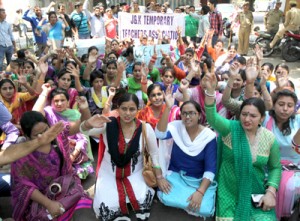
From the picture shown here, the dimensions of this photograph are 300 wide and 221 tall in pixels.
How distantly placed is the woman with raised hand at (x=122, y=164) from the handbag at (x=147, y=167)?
25 mm

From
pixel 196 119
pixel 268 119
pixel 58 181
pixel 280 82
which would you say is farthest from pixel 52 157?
pixel 280 82

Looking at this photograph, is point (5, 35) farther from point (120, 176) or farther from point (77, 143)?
point (120, 176)

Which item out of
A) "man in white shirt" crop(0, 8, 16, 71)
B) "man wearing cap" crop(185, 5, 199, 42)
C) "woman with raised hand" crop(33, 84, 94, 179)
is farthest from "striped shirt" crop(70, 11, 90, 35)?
"woman with raised hand" crop(33, 84, 94, 179)

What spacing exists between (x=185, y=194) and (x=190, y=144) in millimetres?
454

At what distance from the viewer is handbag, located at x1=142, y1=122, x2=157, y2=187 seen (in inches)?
112

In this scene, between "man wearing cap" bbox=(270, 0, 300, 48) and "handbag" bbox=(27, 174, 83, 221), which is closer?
"handbag" bbox=(27, 174, 83, 221)

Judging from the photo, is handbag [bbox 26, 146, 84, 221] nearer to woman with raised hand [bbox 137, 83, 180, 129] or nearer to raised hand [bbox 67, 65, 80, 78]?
woman with raised hand [bbox 137, 83, 180, 129]

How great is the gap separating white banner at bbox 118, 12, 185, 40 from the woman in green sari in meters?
3.52

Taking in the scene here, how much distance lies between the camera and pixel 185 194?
2727 mm

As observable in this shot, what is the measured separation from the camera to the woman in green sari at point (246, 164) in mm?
2543

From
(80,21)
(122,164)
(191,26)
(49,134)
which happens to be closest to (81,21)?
(80,21)

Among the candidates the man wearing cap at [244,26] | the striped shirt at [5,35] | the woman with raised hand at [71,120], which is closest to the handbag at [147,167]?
the woman with raised hand at [71,120]

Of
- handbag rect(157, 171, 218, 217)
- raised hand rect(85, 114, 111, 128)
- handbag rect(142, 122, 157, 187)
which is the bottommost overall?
handbag rect(157, 171, 218, 217)

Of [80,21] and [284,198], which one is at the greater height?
[80,21]
